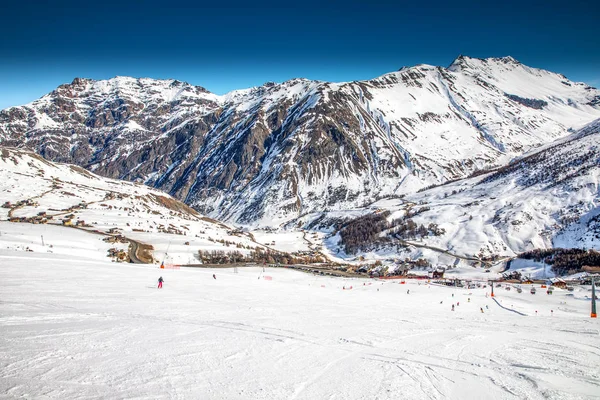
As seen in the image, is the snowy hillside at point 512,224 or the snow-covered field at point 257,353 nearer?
the snow-covered field at point 257,353

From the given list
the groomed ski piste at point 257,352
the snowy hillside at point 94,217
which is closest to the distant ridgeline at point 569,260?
the snowy hillside at point 94,217

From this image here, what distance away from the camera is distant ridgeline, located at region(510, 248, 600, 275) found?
355 feet

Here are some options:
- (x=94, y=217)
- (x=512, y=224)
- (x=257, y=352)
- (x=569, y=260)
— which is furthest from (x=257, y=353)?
(x=512, y=224)

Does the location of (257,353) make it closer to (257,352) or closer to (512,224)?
(257,352)

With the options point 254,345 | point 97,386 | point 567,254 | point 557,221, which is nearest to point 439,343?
point 254,345

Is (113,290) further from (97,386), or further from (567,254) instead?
(567,254)

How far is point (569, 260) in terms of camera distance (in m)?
113

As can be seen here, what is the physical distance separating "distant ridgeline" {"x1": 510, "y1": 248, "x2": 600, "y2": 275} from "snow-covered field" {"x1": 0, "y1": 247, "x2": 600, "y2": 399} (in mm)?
101800

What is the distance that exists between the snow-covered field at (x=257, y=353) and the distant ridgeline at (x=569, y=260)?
334 feet

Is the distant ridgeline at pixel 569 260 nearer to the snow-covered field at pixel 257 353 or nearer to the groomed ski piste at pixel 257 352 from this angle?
the groomed ski piste at pixel 257 352

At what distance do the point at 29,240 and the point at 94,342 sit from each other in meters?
78.0

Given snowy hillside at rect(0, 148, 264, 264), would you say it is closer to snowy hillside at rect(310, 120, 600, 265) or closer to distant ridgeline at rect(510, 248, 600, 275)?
snowy hillside at rect(310, 120, 600, 265)

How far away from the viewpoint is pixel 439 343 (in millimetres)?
19547

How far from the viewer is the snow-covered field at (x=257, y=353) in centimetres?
1101
